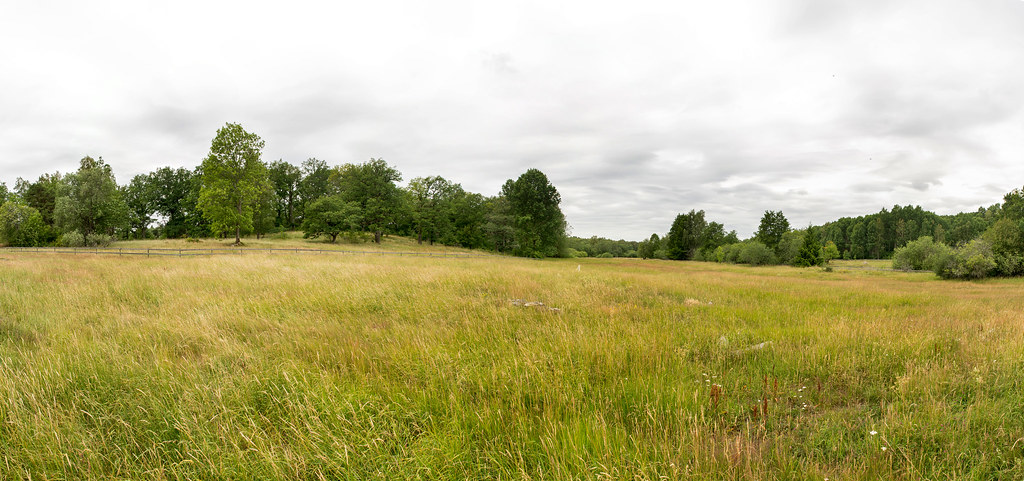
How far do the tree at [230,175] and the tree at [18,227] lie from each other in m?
31.6

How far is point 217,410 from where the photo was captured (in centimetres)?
338

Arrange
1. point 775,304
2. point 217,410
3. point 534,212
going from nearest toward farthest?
point 217,410
point 775,304
point 534,212

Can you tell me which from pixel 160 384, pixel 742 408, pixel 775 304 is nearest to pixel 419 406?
pixel 160 384

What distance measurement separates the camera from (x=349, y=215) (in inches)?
2104

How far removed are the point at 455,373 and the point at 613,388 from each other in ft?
5.83

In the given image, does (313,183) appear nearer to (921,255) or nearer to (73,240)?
(73,240)

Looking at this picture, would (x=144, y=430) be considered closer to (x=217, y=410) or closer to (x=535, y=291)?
(x=217, y=410)

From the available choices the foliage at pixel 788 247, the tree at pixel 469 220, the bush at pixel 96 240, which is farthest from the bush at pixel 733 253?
the bush at pixel 96 240

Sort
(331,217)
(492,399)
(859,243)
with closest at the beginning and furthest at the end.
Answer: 1. (492,399)
2. (331,217)
3. (859,243)

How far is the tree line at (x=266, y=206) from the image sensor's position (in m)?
40.7

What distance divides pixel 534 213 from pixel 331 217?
29.7 meters

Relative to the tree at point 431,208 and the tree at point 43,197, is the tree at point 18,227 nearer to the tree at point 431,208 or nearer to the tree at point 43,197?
the tree at point 43,197

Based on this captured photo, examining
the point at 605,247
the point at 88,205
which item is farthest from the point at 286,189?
the point at 605,247

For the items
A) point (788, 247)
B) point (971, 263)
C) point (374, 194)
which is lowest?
point (971, 263)
